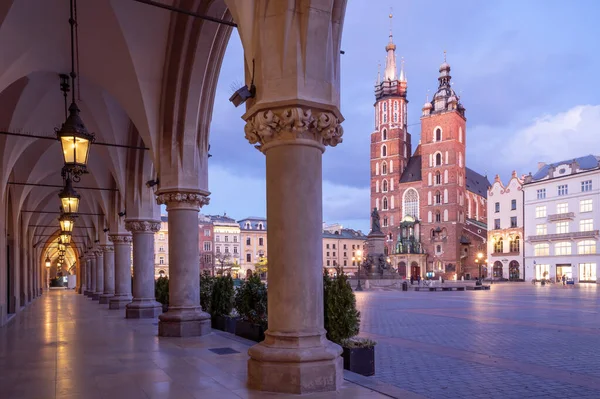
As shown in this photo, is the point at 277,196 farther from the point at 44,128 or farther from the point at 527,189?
the point at 527,189

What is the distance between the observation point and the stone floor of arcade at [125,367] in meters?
6.27

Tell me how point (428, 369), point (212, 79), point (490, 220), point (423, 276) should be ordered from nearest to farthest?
point (428, 369) → point (212, 79) → point (490, 220) → point (423, 276)

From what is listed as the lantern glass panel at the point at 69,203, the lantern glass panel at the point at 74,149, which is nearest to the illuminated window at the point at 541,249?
the lantern glass panel at the point at 69,203

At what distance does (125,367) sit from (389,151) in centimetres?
8663

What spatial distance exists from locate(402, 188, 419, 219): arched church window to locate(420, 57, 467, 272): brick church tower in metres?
2.04

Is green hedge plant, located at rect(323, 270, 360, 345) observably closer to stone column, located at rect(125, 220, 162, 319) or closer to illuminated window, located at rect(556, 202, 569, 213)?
stone column, located at rect(125, 220, 162, 319)

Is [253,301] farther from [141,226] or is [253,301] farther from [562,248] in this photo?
[562,248]

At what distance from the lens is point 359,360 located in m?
7.50

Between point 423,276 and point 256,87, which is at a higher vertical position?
point 256,87

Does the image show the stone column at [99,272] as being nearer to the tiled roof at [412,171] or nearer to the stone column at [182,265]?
the stone column at [182,265]

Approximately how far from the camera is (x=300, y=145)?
6238 mm

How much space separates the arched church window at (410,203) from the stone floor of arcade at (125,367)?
254ft

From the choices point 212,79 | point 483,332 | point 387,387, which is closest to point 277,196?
point 387,387

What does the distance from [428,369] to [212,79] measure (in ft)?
23.6
